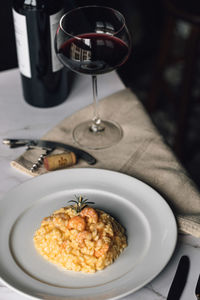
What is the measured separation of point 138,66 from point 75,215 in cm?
233

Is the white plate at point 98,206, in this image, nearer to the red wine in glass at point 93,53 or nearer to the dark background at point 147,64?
the red wine in glass at point 93,53

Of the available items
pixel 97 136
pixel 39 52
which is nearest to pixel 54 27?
pixel 39 52

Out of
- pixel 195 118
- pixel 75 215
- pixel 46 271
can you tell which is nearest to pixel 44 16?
pixel 75 215

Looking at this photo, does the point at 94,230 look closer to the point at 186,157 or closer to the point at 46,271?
the point at 46,271

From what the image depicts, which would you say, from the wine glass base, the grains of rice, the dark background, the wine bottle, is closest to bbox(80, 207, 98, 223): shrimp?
the grains of rice

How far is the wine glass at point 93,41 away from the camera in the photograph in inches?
43.8

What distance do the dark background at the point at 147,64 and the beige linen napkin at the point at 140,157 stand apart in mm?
1054

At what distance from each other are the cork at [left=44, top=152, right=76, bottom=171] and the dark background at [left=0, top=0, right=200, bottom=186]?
1.23 metres

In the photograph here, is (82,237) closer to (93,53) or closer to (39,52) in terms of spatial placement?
(93,53)

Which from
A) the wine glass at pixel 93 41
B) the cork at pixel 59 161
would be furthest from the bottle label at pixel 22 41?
the cork at pixel 59 161

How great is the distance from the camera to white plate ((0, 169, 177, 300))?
87cm

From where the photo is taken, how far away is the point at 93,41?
111 cm

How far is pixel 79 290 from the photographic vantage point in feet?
2.84

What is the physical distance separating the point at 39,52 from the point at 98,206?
45 centimetres
